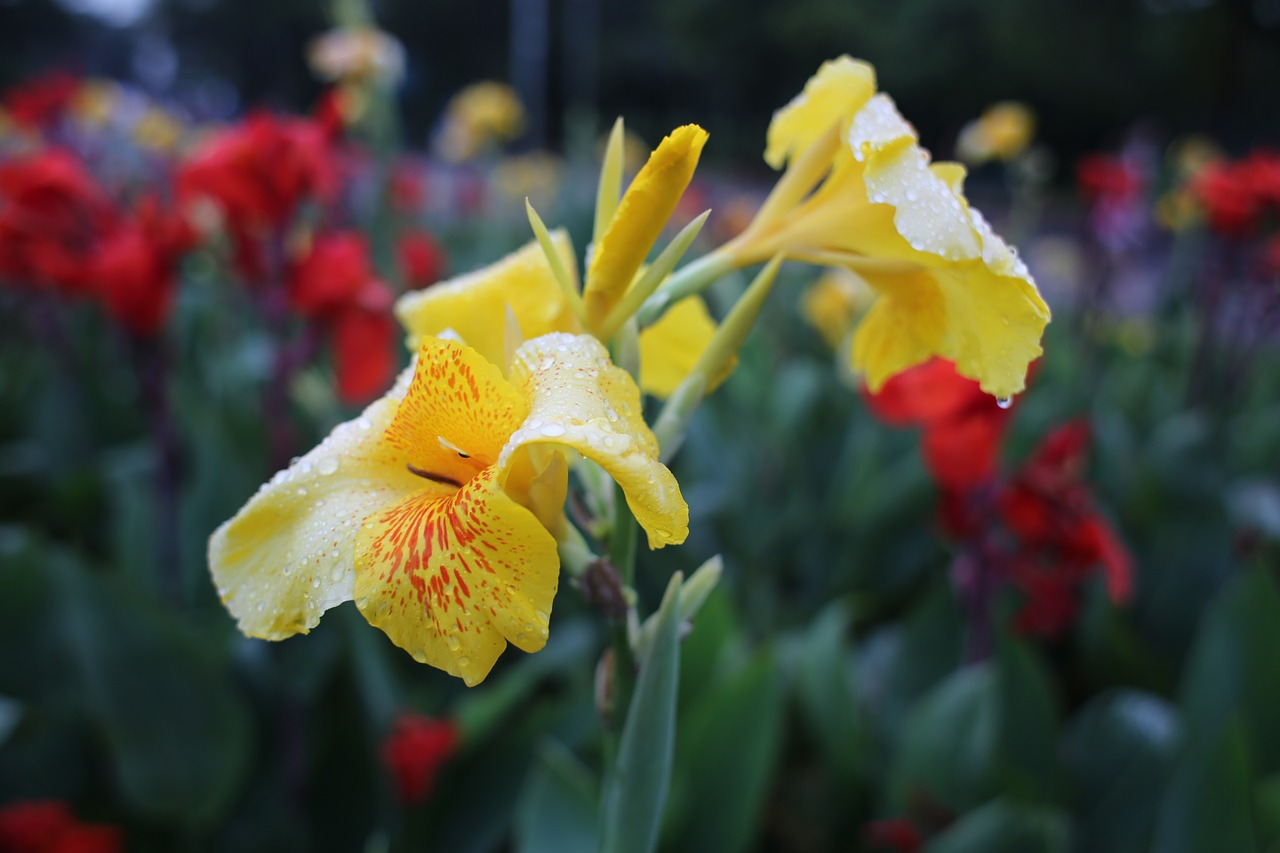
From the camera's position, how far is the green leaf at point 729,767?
0.90 metres

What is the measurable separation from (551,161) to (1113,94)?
11810 mm

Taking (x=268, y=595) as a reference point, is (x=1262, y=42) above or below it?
below

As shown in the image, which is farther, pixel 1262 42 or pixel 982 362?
pixel 1262 42

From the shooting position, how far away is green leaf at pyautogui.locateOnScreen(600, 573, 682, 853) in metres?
0.45

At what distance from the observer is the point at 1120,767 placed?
1104 mm

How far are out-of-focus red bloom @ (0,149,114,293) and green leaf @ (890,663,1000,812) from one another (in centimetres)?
122

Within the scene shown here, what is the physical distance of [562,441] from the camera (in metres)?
0.34

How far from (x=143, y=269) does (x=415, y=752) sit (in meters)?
0.65

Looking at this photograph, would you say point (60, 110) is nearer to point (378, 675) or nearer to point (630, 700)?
point (378, 675)

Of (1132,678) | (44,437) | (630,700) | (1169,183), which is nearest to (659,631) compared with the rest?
(630,700)

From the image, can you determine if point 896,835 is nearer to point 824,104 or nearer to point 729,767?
point 729,767

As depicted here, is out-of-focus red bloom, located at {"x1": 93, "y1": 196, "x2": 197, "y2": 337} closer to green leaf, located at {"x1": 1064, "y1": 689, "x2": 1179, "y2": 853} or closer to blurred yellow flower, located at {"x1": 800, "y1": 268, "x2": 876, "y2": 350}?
green leaf, located at {"x1": 1064, "y1": 689, "x2": 1179, "y2": 853}

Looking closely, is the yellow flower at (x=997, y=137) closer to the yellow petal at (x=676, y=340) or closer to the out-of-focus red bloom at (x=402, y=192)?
the out-of-focus red bloom at (x=402, y=192)

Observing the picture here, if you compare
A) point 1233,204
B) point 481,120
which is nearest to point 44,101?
point 481,120
